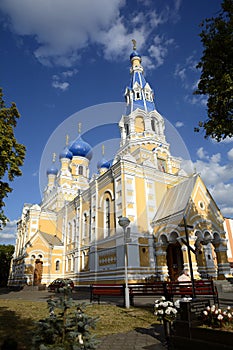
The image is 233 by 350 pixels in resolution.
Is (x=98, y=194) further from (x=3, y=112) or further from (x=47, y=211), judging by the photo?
(x=47, y=211)

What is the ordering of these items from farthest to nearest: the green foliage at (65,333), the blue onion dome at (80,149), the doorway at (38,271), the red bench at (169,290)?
the blue onion dome at (80,149), the doorway at (38,271), the red bench at (169,290), the green foliage at (65,333)

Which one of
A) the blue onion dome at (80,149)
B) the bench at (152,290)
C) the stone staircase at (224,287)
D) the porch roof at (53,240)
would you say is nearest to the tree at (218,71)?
the bench at (152,290)

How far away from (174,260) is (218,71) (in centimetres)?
1658

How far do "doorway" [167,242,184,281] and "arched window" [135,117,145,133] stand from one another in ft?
43.5

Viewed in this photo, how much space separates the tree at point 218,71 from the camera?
10291 millimetres

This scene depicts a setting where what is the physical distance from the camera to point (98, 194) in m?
24.3

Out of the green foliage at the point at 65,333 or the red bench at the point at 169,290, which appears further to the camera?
the red bench at the point at 169,290

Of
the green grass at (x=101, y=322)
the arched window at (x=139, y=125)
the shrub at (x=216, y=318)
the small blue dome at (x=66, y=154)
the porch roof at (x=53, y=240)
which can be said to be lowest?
the green grass at (x=101, y=322)

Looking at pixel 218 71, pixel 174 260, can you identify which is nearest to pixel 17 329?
pixel 218 71

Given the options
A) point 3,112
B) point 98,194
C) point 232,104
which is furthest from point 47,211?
point 232,104

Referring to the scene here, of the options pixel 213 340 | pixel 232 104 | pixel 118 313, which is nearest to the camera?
pixel 213 340

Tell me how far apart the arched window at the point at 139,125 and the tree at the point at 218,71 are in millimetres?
16381

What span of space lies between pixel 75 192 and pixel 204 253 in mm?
21979

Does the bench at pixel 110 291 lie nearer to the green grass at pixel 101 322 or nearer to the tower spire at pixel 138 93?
the green grass at pixel 101 322
